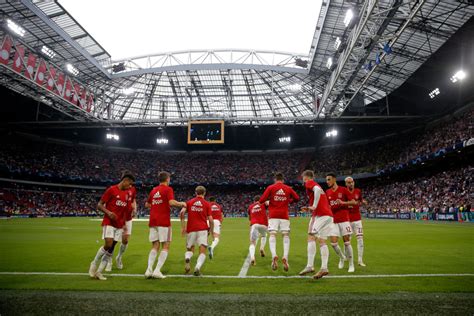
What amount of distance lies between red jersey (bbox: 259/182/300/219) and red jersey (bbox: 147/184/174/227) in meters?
2.36

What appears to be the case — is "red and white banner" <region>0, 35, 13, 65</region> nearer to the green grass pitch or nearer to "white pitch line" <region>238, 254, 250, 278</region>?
the green grass pitch

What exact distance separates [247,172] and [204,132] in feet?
97.5

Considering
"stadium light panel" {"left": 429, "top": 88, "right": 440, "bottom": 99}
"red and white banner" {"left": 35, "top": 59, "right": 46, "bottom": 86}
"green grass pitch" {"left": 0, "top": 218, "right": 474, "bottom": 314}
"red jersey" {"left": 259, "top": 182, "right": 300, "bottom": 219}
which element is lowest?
"green grass pitch" {"left": 0, "top": 218, "right": 474, "bottom": 314}

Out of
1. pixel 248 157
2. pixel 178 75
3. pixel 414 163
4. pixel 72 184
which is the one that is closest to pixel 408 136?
pixel 414 163

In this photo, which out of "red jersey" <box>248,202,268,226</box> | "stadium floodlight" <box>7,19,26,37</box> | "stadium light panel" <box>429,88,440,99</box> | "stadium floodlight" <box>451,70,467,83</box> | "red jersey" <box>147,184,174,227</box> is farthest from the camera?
"stadium light panel" <box>429,88,440,99</box>

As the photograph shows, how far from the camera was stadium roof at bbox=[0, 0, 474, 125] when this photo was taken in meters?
21.9

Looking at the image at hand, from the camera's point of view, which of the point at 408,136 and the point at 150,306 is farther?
the point at 408,136

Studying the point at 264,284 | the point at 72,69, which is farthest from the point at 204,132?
the point at 264,284

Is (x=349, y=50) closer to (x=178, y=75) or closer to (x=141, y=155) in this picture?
(x=178, y=75)

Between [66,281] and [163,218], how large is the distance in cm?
230

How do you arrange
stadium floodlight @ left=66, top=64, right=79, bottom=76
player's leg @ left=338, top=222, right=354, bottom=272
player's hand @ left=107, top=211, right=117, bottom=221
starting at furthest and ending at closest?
stadium floodlight @ left=66, top=64, right=79, bottom=76 → player's leg @ left=338, top=222, right=354, bottom=272 → player's hand @ left=107, top=211, right=117, bottom=221

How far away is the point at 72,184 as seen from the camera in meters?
58.1

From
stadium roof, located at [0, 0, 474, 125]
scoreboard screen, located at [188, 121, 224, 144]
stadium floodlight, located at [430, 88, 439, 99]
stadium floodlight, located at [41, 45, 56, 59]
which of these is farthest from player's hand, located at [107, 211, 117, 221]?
stadium floodlight, located at [430, 88, 439, 99]

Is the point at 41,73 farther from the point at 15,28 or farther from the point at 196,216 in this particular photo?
the point at 196,216
